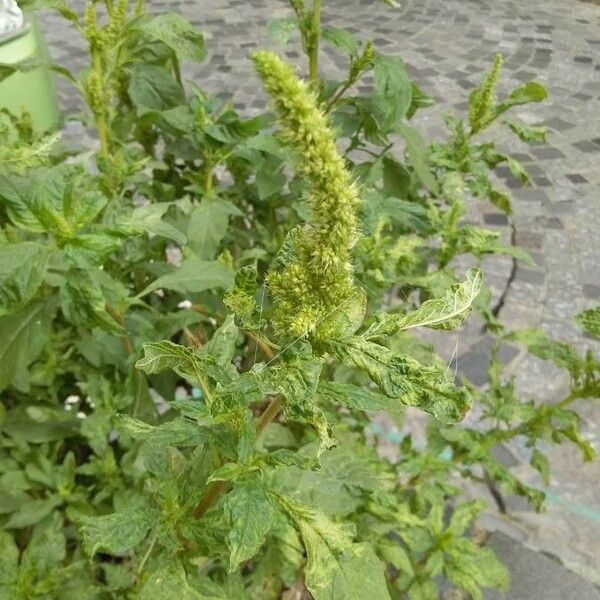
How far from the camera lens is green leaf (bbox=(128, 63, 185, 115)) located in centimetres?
122

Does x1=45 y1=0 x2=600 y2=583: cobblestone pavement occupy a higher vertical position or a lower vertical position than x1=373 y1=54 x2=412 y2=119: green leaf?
lower

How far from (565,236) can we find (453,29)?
2.10 metres

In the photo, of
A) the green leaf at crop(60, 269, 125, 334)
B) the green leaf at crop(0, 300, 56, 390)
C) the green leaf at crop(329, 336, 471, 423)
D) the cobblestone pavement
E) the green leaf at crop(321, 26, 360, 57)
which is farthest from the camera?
the cobblestone pavement

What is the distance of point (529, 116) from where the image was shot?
10.9ft

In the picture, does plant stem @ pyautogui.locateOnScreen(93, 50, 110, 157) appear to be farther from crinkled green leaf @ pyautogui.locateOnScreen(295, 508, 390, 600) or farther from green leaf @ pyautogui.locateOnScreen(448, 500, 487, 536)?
green leaf @ pyautogui.locateOnScreen(448, 500, 487, 536)

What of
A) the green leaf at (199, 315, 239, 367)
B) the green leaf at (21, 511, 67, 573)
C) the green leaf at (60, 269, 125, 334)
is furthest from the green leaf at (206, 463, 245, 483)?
the green leaf at (21, 511, 67, 573)

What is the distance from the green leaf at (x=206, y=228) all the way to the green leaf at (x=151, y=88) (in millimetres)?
207

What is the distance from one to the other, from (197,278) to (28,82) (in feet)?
5.23

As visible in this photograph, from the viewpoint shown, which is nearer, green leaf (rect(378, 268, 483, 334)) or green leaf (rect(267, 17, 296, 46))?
green leaf (rect(378, 268, 483, 334))

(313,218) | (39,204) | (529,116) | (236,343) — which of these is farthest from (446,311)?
(529,116)

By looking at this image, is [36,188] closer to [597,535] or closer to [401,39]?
[597,535]

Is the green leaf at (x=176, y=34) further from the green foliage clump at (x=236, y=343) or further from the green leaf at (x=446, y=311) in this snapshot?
the green leaf at (x=446, y=311)

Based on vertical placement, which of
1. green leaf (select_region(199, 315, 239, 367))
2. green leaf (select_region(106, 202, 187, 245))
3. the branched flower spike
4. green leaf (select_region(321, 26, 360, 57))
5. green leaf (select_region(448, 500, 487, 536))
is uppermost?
the branched flower spike

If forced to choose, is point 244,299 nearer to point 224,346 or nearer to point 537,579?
point 224,346
